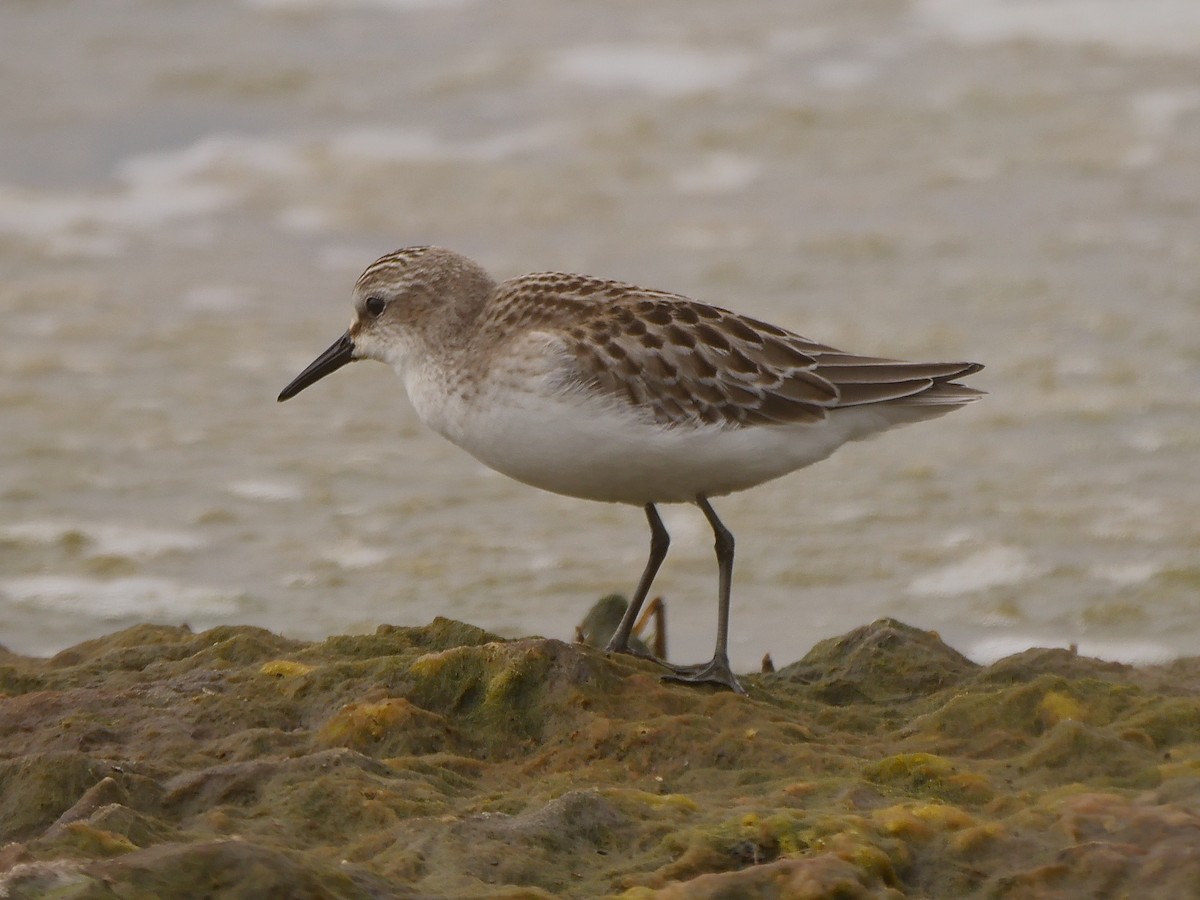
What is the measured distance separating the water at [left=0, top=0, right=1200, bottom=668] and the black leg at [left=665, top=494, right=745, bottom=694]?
1148mm

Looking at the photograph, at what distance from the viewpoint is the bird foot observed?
185 inches

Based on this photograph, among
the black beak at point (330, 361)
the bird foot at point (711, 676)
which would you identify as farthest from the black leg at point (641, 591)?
Result: the black beak at point (330, 361)

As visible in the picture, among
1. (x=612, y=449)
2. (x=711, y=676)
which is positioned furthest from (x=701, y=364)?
(x=711, y=676)

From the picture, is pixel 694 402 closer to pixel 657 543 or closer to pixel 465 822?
pixel 657 543

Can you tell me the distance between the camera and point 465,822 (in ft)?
11.3

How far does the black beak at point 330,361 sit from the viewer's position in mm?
6164

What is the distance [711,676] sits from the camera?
480 cm

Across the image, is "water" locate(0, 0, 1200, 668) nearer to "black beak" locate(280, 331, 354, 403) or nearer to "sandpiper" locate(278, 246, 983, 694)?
"black beak" locate(280, 331, 354, 403)

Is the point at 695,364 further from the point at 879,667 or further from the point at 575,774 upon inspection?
the point at 575,774

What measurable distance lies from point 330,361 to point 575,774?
273 cm

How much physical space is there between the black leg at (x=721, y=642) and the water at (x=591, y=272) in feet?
3.77

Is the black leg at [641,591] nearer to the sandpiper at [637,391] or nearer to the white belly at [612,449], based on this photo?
the sandpiper at [637,391]

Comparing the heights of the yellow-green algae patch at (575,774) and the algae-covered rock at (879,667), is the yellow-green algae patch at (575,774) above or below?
below

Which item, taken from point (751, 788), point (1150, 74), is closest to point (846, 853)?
point (751, 788)
